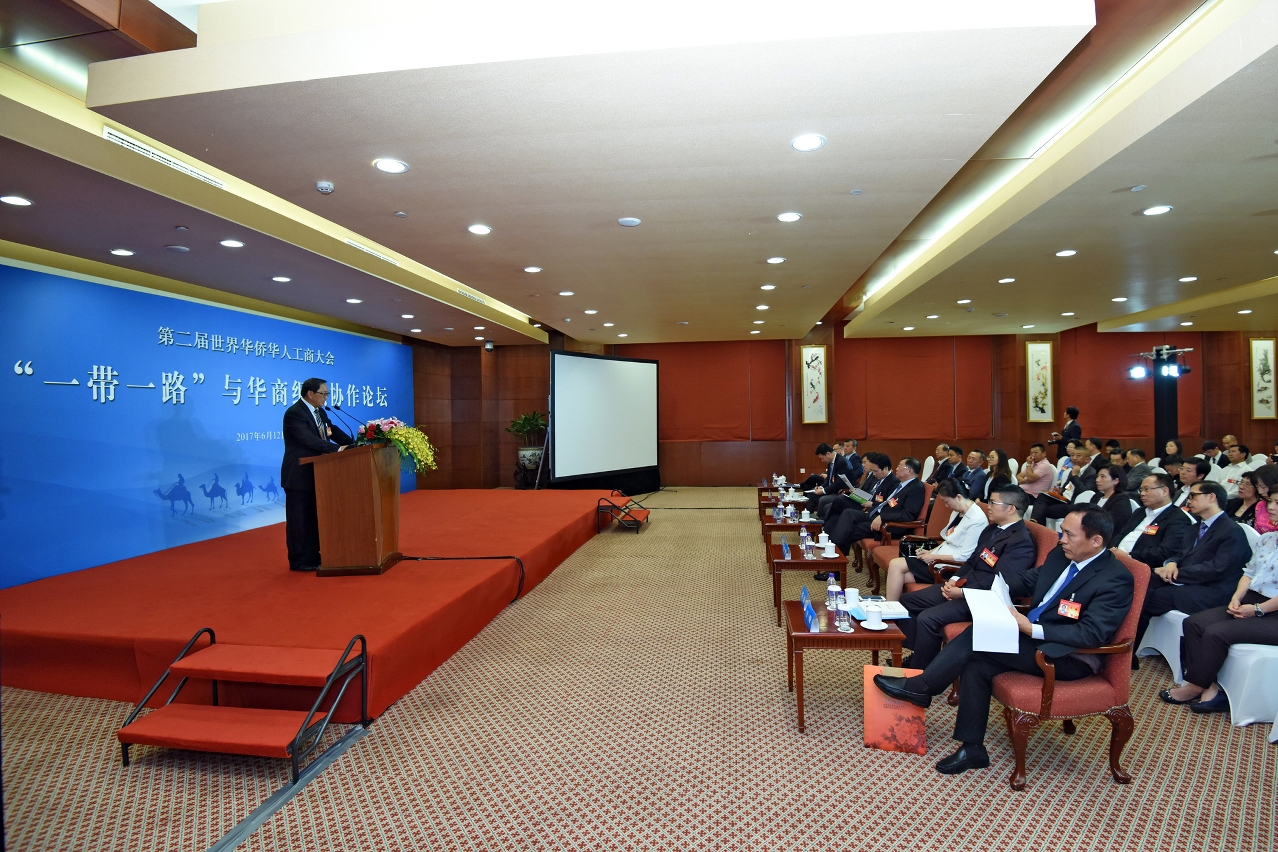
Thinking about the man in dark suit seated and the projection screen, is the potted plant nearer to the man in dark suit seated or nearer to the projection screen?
the projection screen

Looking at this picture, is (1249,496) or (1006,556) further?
(1249,496)

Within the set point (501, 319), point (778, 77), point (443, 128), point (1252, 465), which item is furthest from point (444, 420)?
point (1252, 465)

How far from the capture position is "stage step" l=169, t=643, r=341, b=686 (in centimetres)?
326

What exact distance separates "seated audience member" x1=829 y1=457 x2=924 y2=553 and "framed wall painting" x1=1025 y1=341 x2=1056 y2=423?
8353 mm

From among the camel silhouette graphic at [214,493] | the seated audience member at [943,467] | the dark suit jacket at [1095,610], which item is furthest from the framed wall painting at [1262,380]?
the camel silhouette graphic at [214,493]

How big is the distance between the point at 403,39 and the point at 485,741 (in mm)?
3202

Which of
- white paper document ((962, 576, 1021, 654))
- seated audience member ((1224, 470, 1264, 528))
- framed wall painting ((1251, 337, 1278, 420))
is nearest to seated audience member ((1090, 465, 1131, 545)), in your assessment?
seated audience member ((1224, 470, 1264, 528))

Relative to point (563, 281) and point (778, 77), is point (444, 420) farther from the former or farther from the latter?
point (778, 77)

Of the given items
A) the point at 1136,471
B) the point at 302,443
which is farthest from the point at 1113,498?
the point at 302,443

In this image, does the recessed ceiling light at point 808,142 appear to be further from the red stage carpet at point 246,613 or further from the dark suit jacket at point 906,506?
the red stage carpet at point 246,613

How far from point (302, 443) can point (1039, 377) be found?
12.9m

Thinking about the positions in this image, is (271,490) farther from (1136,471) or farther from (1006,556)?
(1136,471)

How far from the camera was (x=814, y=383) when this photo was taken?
45.0 ft

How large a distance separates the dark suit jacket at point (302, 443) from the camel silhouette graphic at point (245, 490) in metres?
3.25
